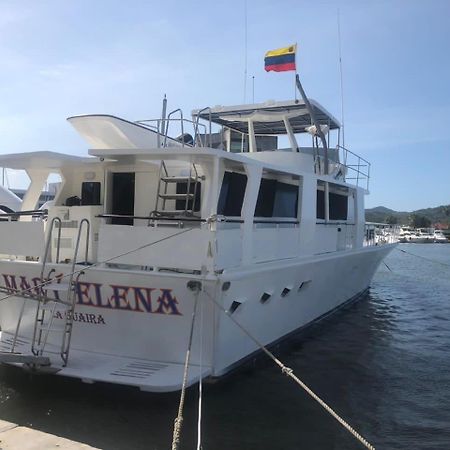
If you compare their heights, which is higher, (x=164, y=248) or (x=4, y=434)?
(x=164, y=248)

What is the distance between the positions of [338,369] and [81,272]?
13.8 ft

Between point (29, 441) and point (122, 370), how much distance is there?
167cm

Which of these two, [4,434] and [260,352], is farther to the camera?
[260,352]

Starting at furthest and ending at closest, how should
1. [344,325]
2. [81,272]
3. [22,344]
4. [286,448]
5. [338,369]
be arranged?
[344,325]
[338,369]
[22,344]
[81,272]
[286,448]

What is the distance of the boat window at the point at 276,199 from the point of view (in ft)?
27.7

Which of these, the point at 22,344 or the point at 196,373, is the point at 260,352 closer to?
the point at 196,373

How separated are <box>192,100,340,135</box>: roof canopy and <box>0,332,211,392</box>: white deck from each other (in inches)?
222

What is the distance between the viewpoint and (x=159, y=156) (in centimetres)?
655

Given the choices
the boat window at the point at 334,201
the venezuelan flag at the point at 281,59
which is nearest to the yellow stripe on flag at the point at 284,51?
the venezuelan flag at the point at 281,59

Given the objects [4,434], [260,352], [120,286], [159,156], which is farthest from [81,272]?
[260,352]

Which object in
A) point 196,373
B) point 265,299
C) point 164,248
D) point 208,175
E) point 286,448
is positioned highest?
point 208,175

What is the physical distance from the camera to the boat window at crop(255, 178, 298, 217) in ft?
27.7

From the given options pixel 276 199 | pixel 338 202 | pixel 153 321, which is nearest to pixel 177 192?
pixel 276 199

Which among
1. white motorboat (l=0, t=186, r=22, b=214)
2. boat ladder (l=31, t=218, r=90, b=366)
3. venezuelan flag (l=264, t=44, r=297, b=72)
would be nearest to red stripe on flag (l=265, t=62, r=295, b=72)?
venezuelan flag (l=264, t=44, r=297, b=72)
